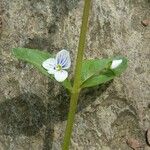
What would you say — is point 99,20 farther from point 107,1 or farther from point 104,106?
point 104,106

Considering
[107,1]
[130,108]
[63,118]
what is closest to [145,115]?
[130,108]

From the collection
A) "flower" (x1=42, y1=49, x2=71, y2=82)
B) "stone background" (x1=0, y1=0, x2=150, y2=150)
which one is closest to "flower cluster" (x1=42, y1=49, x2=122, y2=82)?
"flower" (x1=42, y1=49, x2=71, y2=82)

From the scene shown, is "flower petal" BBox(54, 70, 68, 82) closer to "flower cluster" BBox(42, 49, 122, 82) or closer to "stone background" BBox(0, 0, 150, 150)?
"flower cluster" BBox(42, 49, 122, 82)

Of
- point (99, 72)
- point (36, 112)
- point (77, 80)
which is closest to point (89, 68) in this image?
point (99, 72)

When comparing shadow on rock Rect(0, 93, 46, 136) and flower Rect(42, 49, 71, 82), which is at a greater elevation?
flower Rect(42, 49, 71, 82)

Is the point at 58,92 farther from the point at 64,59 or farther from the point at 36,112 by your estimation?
the point at 64,59
